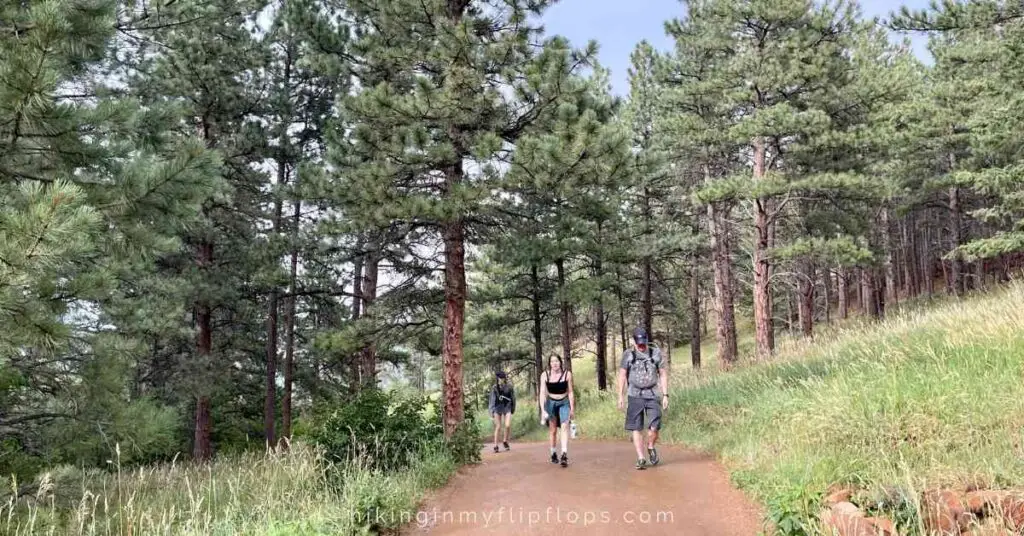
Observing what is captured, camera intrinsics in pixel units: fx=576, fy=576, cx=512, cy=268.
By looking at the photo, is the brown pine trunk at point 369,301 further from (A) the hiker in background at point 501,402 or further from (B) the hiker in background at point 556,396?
(B) the hiker in background at point 556,396

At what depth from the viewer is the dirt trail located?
533 cm

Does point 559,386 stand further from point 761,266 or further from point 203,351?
point 203,351

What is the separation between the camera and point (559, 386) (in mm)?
8516

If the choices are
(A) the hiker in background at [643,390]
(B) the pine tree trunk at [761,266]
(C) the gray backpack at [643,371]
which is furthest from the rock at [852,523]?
(B) the pine tree trunk at [761,266]

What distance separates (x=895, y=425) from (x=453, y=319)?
20.5 feet

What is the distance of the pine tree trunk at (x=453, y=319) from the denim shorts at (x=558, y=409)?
1.64m

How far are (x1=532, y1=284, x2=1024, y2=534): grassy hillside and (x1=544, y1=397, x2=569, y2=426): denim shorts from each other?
1.08 metres

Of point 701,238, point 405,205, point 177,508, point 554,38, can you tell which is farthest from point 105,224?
Answer: point 701,238

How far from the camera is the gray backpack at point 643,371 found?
7.77 m

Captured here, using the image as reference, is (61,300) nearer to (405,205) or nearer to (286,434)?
(405,205)

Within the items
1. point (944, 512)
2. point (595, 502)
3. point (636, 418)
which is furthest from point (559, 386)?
point (944, 512)

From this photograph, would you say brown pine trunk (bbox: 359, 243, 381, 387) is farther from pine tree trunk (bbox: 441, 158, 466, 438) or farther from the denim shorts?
the denim shorts

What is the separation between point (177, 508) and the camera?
6691 mm

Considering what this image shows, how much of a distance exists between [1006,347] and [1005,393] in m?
1.50
